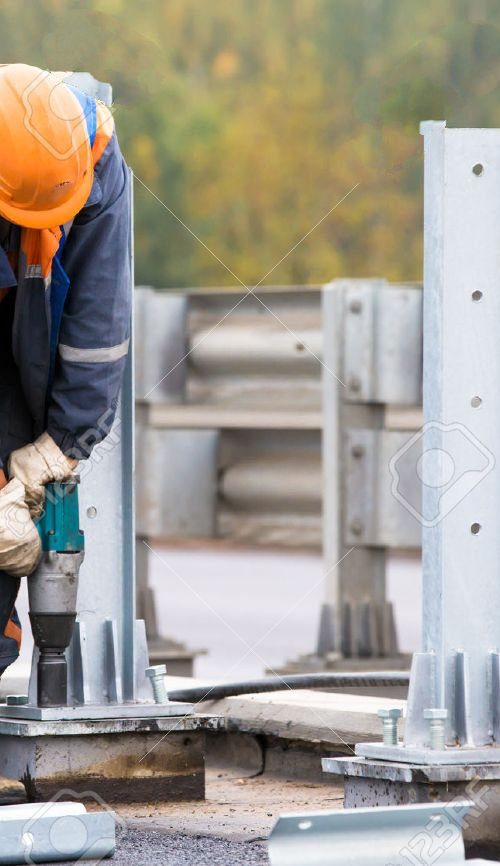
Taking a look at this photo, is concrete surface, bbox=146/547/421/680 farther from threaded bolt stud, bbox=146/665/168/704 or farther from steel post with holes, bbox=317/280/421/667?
threaded bolt stud, bbox=146/665/168/704

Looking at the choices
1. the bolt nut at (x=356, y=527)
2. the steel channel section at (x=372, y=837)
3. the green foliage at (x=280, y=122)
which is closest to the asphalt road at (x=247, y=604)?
the bolt nut at (x=356, y=527)

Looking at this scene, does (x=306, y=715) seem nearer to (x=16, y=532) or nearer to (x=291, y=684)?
(x=291, y=684)

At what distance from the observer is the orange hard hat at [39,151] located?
4496 millimetres

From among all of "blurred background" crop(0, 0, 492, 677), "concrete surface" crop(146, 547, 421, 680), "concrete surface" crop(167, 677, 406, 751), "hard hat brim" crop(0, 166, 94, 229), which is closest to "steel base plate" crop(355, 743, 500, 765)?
"concrete surface" crop(167, 677, 406, 751)

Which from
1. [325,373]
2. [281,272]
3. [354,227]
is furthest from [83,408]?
[281,272]

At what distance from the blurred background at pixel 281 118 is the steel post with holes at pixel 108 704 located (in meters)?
20.7

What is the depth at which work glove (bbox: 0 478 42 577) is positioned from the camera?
15.7 feet

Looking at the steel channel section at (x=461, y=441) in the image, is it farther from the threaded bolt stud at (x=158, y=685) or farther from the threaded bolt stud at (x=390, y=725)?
the threaded bolt stud at (x=158, y=685)

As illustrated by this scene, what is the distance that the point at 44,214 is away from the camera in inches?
180

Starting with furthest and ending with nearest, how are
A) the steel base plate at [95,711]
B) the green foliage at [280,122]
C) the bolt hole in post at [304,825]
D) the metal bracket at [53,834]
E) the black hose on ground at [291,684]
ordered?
the green foliage at [280,122]
the black hose on ground at [291,684]
the steel base plate at [95,711]
the metal bracket at [53,834]
the bolt hole in post at [304,825]

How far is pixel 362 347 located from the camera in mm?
8281

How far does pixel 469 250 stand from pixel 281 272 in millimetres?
38709

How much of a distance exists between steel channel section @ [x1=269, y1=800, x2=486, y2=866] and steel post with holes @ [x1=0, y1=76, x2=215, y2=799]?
130cm

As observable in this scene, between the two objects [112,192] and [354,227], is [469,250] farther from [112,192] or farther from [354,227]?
[354,227]
